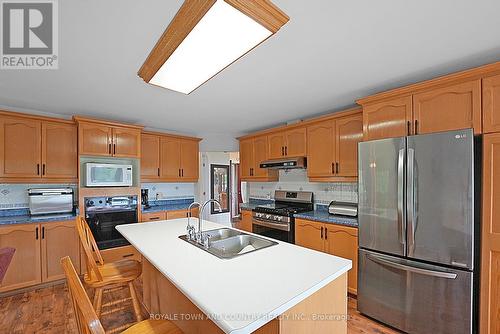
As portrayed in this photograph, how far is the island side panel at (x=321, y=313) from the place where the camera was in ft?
3.33

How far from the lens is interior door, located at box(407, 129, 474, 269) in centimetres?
173

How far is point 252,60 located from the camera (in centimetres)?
182

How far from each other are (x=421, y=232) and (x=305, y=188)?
1959mm

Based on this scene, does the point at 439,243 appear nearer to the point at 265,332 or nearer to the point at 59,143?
the point at 265,332

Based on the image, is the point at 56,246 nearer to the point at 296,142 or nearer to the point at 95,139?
the point at 95,139

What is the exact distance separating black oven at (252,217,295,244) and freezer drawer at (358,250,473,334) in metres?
1.05

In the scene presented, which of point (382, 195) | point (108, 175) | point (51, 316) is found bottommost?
point (51, 316)

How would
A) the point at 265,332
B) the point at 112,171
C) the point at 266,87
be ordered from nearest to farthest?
1. the point at 265,332
2. the point at 266,87
3. the point at 112,171

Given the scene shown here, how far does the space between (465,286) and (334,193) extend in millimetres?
1773

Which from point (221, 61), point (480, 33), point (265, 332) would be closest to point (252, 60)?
point (221, 61)

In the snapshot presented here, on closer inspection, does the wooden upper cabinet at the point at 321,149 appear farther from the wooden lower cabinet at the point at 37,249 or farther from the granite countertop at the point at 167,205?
the wooden lower cabinet at the point at 37,249

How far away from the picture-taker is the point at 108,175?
134 inches

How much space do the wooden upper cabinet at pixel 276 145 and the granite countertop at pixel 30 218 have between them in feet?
10.0

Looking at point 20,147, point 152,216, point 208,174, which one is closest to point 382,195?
point 152,216
